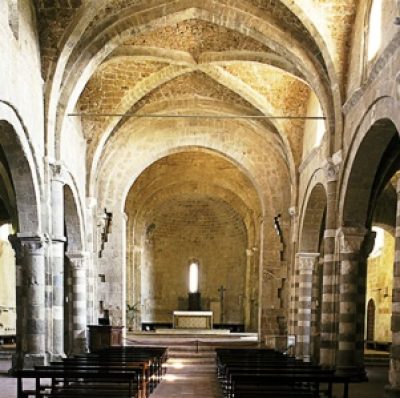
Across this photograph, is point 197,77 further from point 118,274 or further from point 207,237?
point 207,237

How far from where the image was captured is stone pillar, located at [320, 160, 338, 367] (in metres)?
15.1

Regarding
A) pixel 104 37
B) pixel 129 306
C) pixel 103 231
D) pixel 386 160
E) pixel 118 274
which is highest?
pixel 104 37

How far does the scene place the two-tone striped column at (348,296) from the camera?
1452cm

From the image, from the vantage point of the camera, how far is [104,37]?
51.6 ft

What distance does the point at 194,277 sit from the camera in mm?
34562

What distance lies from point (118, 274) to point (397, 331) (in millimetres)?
14575

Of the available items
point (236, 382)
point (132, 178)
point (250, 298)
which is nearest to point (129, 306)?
point (250, 298)

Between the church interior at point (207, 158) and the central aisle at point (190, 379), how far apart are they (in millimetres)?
2518

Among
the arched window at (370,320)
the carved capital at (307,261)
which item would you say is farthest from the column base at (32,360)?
the arched window at (370,320)

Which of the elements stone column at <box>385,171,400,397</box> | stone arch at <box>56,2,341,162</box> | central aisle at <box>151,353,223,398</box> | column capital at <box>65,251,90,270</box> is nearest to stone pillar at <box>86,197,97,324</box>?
column capital at <box>65,251,90,270</box>

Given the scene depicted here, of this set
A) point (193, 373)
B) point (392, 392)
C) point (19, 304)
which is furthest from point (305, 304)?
point (392, 392)

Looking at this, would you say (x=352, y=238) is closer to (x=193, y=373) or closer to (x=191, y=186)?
(x=193, y=373)

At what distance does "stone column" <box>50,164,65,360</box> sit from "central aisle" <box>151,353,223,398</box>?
2.84 m

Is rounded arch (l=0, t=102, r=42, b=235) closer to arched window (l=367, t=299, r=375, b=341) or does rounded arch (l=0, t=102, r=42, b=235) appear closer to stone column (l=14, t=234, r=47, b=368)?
stone column (l=14, t=234, r=47, b=368)
